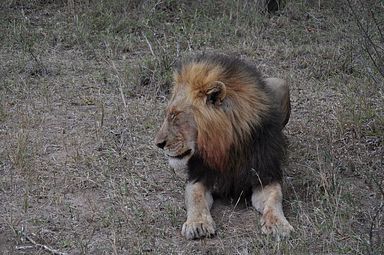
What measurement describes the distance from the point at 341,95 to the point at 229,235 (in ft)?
8.04

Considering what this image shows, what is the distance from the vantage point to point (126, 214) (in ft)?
14.6

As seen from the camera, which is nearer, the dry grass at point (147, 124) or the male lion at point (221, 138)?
the dry grass at point (147, 124)

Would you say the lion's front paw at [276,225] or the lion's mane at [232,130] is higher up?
the lion's mane at [232,130]

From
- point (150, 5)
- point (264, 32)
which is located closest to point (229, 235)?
point (264, 32)

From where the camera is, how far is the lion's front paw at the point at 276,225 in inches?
161

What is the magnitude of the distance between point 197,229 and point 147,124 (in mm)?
1755

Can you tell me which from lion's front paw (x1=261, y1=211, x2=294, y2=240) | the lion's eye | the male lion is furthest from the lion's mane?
lion's front paw (x1=261, y1=211, x2=294, y2=240)

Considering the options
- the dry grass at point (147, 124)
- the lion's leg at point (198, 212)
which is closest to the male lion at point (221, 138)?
the lion's leg at point (198, 212)

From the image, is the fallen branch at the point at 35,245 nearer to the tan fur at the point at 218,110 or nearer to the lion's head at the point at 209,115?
the lion's head at the point at 209,115

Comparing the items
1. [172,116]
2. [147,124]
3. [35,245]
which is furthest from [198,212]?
[147,124]

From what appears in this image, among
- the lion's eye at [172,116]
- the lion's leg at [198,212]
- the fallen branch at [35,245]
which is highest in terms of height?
the lion's eye at [172,116]

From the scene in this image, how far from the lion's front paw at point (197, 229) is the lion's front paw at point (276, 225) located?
0.89 feet

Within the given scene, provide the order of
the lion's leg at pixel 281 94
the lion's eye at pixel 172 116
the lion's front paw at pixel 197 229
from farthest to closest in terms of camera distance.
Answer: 1. the lion's leg at pixel 281 94
2. the lion's eye at pixel 172 116
3. the lion's front paw at pixel 197 229

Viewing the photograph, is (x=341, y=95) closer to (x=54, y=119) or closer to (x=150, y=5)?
(x=54, y=119)
